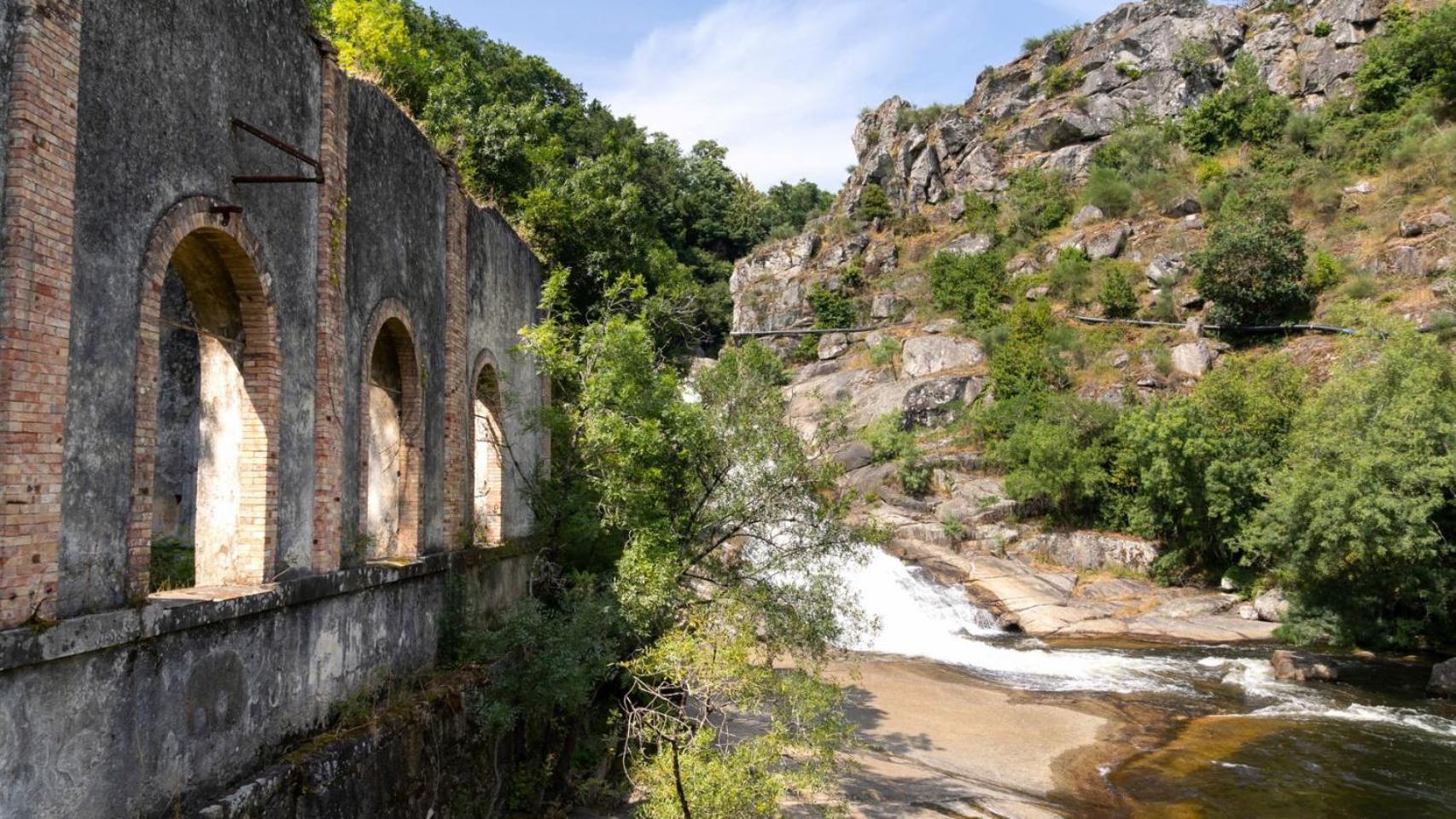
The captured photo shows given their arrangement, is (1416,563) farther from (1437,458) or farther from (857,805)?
(857,805)

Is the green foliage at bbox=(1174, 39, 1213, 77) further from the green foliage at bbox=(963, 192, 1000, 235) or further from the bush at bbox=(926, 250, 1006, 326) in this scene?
the bush at bbox=(926, 250, 1006, 326)

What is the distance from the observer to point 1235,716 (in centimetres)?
1688

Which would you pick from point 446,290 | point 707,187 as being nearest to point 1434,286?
point 446,290

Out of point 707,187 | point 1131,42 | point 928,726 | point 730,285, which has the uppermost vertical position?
point 1131,42

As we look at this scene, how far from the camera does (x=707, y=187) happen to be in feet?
196

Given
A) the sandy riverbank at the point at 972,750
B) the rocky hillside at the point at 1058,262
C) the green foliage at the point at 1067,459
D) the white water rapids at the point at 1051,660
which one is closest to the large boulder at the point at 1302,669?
the white water rapids at the point at 1051,660

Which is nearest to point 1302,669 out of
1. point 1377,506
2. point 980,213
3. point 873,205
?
point 1377,506

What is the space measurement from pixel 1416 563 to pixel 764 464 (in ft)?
55.7

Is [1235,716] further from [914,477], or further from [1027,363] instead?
[1027,363]

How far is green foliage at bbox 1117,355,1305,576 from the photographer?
25.0 m

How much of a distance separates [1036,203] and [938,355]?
522 inches

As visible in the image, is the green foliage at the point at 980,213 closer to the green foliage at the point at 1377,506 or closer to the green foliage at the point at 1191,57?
the green foliage at the point at 1191,57

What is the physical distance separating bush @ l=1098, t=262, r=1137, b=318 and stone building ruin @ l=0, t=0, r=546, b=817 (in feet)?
109

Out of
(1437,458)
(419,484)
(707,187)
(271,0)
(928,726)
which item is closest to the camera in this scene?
(271,0)
